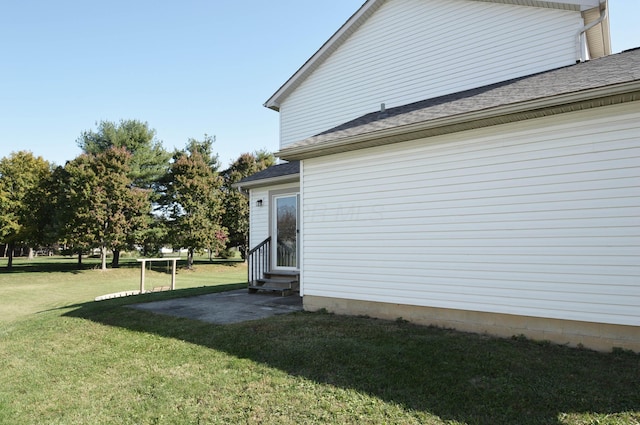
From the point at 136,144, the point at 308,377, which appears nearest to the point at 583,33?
the point at 308,377

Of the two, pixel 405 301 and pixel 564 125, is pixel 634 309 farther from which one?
pixel 405 301

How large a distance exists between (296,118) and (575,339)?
355 inches

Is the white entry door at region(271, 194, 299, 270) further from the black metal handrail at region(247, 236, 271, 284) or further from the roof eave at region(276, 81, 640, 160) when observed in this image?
the roof eave at region(276, 81, 640, 160)

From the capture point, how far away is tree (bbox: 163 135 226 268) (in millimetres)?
25703

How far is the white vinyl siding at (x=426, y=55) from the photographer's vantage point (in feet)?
24.8

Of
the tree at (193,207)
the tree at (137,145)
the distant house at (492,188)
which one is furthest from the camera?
the tree at (137,145)

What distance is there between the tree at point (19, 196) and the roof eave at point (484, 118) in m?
26.4

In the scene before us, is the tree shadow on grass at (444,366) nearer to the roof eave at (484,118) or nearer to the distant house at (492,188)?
the distant house at (492,188)

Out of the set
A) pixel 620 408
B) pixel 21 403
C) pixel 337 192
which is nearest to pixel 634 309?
pixel 620 408

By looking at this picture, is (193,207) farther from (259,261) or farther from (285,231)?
(285,231)

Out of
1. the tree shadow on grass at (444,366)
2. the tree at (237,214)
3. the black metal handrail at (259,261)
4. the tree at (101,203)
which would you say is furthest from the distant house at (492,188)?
the tree at (237,214)

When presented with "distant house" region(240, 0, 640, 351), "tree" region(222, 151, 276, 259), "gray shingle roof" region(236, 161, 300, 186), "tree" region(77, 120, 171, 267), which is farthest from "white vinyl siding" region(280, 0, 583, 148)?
"tree" region(77, 120, 171, 267)

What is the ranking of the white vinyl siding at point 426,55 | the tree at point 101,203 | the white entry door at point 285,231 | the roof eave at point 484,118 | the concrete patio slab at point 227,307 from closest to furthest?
the roof eave at point 484,118 < the concrete patio slab at point 227,307 < the white vinyl siding at point 426,55 < the white entry door at point 285,231 < the tree at point 101,203

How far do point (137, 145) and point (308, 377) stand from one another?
30.1 meters
